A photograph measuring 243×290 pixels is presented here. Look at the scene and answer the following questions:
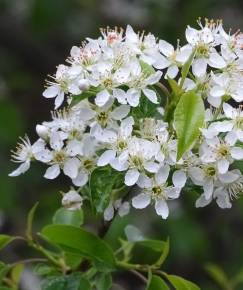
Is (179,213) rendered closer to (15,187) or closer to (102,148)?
(15,187)

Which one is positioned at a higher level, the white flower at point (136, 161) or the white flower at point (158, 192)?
the white flower at point (136, 161)

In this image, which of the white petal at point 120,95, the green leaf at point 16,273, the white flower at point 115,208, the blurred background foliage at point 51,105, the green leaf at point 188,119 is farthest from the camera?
the blurred background foliage at point 51,105

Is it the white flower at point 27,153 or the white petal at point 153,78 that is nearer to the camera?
the white petal at point 153,78

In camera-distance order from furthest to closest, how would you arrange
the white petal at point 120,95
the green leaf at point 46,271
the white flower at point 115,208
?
the green leaf at point 46,271 < the white flower at point 115,208 < the white petal at point 120,95

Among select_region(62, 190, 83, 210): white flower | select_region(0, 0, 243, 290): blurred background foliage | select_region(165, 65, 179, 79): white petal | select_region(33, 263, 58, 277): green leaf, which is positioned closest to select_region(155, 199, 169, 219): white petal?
select_region(62, 190, 83, 210): white flower

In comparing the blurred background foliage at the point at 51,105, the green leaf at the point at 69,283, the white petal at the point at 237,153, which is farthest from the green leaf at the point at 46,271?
the blurred background foliage at the point at 51,105

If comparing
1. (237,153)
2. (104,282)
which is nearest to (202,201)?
(237,153)

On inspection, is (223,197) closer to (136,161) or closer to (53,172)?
(136,161)

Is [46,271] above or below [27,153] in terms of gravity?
below

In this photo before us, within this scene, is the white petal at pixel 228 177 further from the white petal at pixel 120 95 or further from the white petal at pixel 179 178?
the white petal at pixel 120 95
